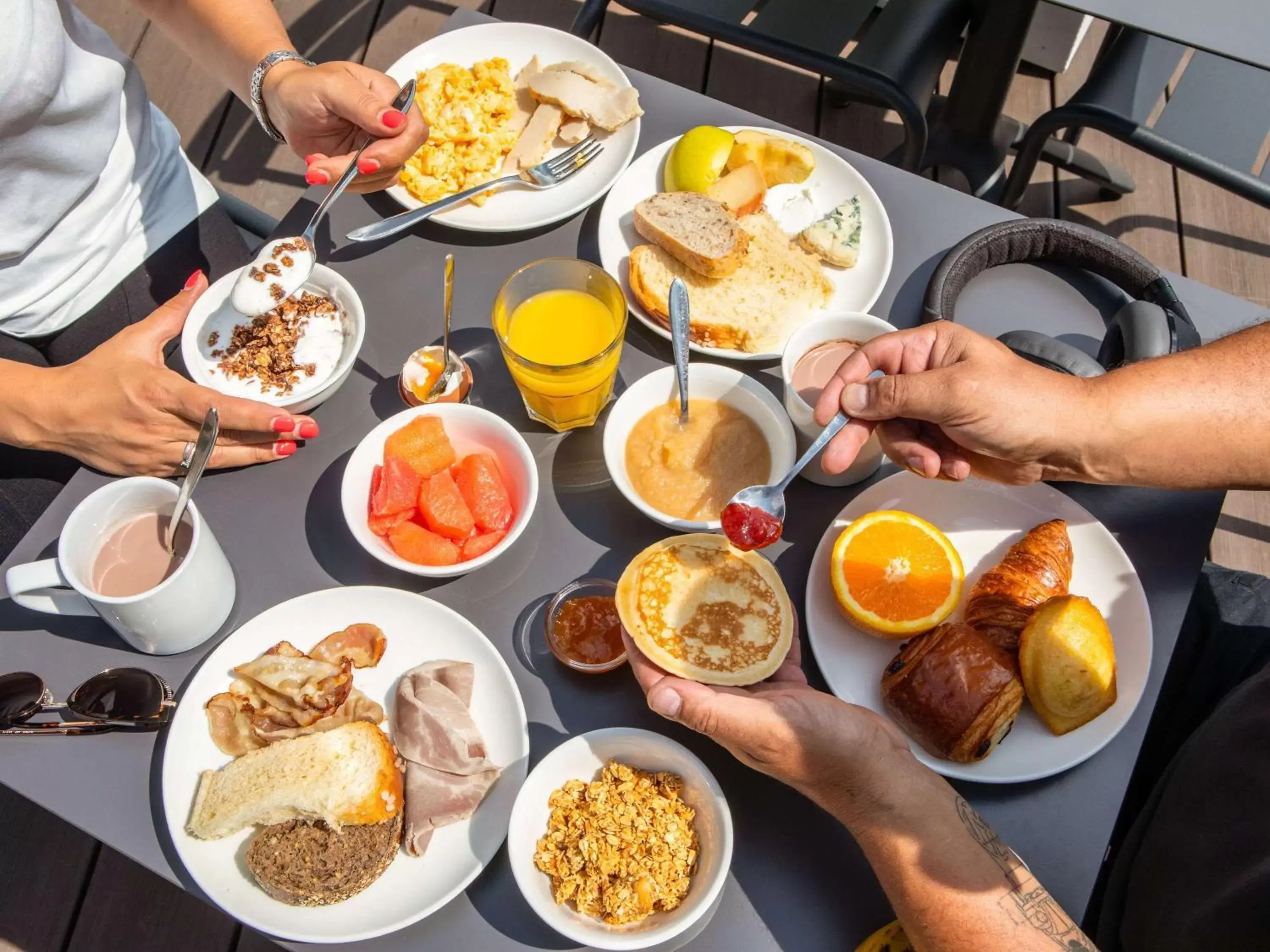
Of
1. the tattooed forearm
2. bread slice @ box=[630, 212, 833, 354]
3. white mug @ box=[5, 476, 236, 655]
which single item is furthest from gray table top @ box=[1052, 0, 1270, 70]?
white mug @ box=[5, 476, 236, 655]

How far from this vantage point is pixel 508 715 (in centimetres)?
130

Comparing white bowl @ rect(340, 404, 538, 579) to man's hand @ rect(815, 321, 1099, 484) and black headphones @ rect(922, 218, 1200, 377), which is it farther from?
black headphones @ rect(922, 218, 1200, 377)

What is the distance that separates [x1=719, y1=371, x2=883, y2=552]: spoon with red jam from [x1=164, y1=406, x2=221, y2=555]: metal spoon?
2.64 feet

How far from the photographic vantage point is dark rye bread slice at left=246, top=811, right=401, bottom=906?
1.17 metres

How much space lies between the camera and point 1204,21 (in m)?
1.79

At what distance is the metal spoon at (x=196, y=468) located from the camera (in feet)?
4.35

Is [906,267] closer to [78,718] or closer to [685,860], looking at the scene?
[685,860]

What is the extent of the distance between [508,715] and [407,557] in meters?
0.30

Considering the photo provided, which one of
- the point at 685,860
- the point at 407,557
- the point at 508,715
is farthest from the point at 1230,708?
the point at 407,557

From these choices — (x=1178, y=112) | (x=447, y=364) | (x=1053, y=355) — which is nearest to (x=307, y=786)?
(x=447, y=364)

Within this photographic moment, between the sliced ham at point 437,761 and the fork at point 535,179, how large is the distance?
2.89ft

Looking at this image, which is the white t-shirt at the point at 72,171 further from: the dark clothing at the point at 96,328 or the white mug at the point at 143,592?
the white mug at the point at 143,592

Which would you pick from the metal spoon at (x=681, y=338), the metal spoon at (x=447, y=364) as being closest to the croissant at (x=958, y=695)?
the metal spoon at (x=681, y=338)

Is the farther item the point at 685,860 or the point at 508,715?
the point at 508,715
